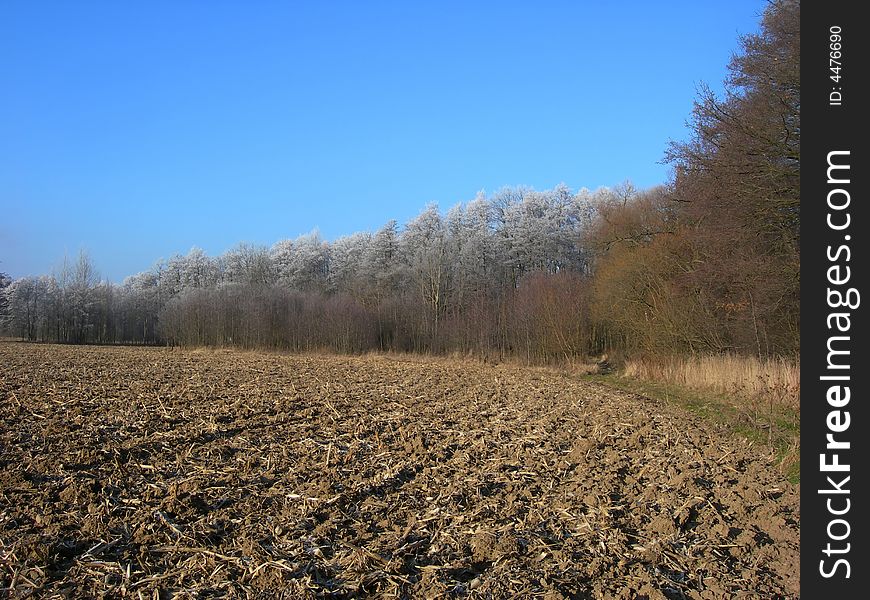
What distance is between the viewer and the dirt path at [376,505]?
457 centimetres

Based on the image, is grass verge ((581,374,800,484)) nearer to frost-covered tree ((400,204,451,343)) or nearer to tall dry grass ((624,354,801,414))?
tall dry grass ((624,354,801,414))

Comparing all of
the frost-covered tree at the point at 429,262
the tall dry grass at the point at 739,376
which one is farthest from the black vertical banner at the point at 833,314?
the frost-covered tree at the point at 429,262

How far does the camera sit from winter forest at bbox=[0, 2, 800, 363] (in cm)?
1522

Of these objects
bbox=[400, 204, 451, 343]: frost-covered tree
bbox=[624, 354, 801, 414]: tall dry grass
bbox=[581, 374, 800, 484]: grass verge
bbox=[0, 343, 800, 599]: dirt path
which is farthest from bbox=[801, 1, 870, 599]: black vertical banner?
bbox=[400, 204, 451, 343]: frost-covered tree

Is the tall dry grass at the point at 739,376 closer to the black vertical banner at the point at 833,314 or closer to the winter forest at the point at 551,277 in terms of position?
the winter forest at the point at 551,277

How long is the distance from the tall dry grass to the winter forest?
905 mm

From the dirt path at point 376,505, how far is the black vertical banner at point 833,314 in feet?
1.43

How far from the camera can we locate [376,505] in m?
6.17

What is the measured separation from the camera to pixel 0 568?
441 cm

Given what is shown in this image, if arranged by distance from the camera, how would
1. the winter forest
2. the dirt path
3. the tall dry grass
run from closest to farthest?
the dirt path, the tall dry grass, the winter forest

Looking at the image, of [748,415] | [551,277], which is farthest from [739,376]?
[551,277]

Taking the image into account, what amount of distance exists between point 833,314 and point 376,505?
496 cm

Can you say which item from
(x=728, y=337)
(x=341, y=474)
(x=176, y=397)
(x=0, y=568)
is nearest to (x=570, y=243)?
(x=728, y=337)

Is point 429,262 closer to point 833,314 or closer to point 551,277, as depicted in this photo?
point 551,277
